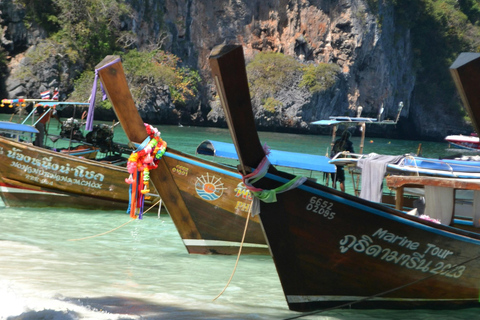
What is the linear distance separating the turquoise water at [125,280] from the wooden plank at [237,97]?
5.21 ft

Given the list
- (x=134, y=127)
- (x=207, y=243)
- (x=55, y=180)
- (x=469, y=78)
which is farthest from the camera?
(x=55, y=180)

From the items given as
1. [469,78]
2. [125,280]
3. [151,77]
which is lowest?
[125,280]

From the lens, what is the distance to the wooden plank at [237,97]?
411 cm

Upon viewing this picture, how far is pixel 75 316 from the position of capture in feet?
14.8

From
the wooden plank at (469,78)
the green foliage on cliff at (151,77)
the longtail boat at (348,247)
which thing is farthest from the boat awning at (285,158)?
the green foliage on cliff at (151,77)

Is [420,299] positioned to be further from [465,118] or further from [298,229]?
[465,118]

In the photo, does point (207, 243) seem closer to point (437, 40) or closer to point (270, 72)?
point (270, 72)

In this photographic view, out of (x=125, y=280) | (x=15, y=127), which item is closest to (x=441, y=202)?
(x=125, y=280)

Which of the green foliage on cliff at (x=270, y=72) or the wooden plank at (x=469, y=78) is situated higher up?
the green foliage on cliff at (x=270, y=72)

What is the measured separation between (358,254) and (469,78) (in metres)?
1.88

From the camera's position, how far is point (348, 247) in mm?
5188

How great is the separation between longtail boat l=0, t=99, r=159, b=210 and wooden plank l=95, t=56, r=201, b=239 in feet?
10.1

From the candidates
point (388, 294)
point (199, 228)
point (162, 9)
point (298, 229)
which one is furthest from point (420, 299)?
point (162, 9)

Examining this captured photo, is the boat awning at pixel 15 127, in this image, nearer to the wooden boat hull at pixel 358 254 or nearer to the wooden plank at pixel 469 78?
the wooden boat hull at pixel 358 254
